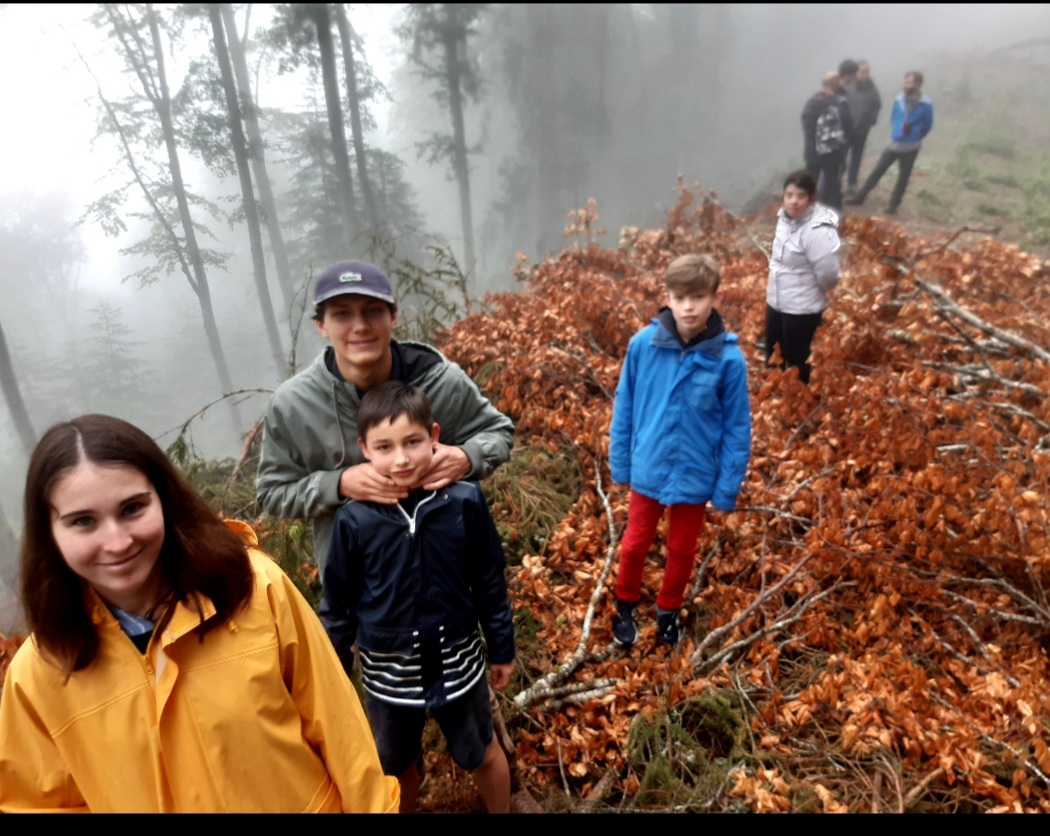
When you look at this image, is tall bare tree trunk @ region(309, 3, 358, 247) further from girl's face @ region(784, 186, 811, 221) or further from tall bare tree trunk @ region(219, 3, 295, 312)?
girl's face @ region(784, 186, 811, 221)

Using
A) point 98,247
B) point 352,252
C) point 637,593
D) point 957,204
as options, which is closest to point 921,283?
point 637,593

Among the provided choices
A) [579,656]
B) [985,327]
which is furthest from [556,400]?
[985,327]

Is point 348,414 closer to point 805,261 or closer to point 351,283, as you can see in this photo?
point 351,283

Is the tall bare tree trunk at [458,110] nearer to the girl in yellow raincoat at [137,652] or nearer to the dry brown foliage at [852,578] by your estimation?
the dry brown foliage at [852,578]

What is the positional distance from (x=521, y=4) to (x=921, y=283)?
17.4 feet

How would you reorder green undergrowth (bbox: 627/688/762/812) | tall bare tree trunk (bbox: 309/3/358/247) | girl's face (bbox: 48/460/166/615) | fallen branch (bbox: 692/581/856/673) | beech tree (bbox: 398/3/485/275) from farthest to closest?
1. beech tree (bbox: 398/3/485/275)
2. tall bare tree trunk (bbox: 309/3/358/247)
3. fallen branch (bbox: 692/581/856/673)
4. green undergrowth (bbox: 627/688/762/812)
5. girl's face (bbox: 48/460/166/615)

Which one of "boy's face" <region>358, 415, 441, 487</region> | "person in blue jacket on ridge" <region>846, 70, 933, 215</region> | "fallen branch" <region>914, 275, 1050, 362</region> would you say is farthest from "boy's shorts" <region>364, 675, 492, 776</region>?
"person in blue jacket on ridge" <region>846, 70, 933, 215</region>

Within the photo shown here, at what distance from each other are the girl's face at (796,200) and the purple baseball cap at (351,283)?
10.9ft

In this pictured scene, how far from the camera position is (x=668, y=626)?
299 centimetres

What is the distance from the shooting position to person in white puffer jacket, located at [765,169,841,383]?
380 centimetres

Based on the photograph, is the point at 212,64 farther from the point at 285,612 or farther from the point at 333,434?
the point at 285,612

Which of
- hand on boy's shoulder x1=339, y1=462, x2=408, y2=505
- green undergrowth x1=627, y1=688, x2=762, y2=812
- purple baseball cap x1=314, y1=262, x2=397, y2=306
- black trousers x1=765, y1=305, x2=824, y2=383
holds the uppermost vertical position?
purple baseball cap x1=314, y1=262, x2=397, y2=306

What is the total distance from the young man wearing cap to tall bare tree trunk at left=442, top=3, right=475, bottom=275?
456 cm
